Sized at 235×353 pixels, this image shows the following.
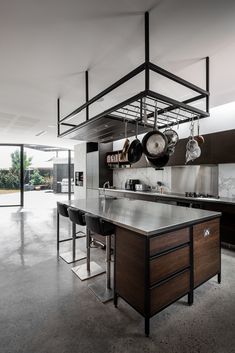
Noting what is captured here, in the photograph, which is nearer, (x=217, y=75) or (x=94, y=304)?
(x=94, y=304)

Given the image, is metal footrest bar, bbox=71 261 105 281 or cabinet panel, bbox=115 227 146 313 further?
metal footrest bar, bbox=71 261 105 281

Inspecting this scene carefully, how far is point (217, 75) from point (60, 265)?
350 cm

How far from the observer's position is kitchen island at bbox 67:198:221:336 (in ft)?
5.18

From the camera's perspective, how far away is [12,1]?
1478 mm

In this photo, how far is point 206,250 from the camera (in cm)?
210

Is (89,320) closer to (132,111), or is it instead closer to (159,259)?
(159,259)

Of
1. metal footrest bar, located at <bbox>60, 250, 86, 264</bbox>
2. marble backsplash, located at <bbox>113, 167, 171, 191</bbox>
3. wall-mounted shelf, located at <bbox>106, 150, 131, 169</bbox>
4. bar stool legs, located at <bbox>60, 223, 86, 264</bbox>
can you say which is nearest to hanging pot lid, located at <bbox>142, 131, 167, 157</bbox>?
bar stool legs, located at <bbox>60, 223, 86, 264</bbox>

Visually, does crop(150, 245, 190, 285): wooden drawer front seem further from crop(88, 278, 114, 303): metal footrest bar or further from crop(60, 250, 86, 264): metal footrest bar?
crop(60, 250, 86, 264): metal footrest bar

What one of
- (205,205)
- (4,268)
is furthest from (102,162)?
(4,268)

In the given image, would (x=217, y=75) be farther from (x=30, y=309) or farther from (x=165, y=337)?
(x=30, y=309)

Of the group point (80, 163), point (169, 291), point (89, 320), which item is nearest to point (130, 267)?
point (169, 291)

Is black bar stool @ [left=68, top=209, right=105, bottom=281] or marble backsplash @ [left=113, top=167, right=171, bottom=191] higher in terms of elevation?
marble backsplash @ [left=113, top=167, right=171, bottom=191]

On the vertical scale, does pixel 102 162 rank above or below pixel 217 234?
above

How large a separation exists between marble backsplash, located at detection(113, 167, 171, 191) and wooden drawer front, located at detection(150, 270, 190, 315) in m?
3.27
